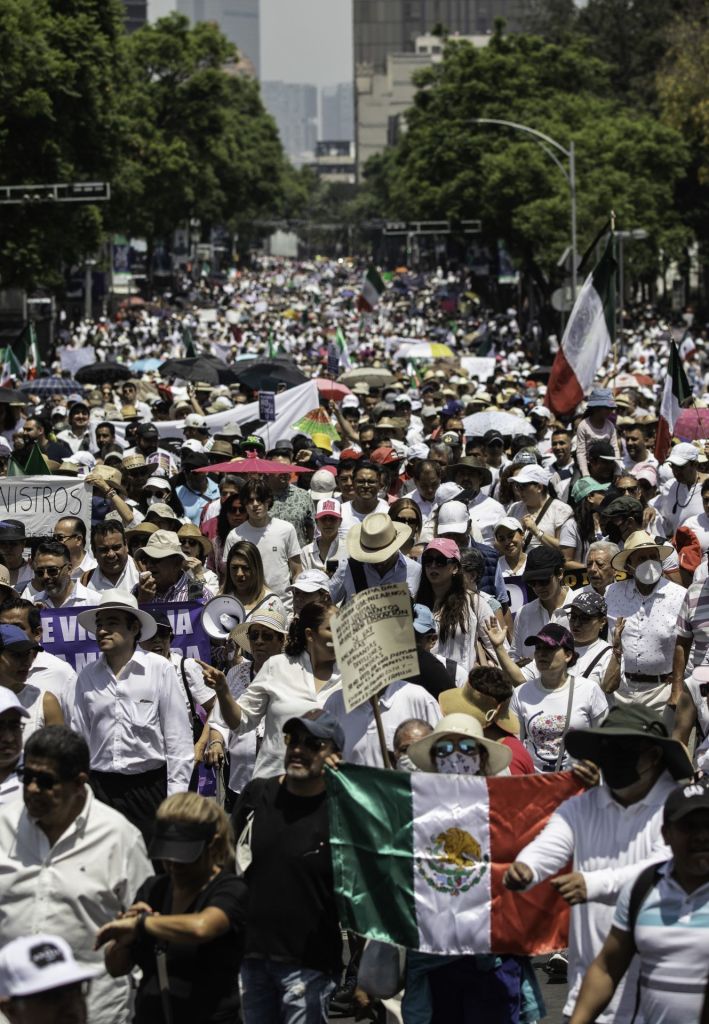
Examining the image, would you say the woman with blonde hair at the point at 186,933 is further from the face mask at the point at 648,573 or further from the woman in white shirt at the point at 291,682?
the face mask at the point at 648,573

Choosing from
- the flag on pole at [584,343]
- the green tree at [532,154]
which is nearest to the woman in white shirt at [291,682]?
the flag on pole at [584,343]

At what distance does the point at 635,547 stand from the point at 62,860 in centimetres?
449

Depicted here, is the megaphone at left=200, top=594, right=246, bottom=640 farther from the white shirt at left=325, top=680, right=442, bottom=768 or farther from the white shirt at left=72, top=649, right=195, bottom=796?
the white shirt at left=325, top=680, right=442, bottom=768

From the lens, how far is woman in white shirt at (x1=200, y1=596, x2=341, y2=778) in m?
7.31

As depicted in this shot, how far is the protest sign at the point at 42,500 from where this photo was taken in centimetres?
1216

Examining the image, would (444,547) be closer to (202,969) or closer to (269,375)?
(202,969)

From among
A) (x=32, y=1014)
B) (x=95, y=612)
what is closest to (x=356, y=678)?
(x=95, y=612)

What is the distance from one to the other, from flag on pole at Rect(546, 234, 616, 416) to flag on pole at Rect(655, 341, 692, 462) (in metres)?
1.08

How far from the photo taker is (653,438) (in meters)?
17.2

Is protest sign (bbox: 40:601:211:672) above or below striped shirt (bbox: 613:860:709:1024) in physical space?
below

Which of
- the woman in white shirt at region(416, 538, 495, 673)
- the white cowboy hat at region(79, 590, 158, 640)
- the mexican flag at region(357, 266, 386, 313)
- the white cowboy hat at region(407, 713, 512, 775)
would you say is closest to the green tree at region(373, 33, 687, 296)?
the mexican flag at region(357, 266, 386, 313)

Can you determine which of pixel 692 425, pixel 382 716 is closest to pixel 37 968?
pixel 382 716

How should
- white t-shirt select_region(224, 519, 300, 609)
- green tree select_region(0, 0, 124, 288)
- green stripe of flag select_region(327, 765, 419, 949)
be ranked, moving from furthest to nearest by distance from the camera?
green tree select_region(0, 0, 124, 288) → white t-shirt select_region(224, 519, 300, 609) → green stripe of flag select_region(327, 765, 419, 949)

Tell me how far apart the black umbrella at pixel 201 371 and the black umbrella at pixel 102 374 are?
6.64ft
